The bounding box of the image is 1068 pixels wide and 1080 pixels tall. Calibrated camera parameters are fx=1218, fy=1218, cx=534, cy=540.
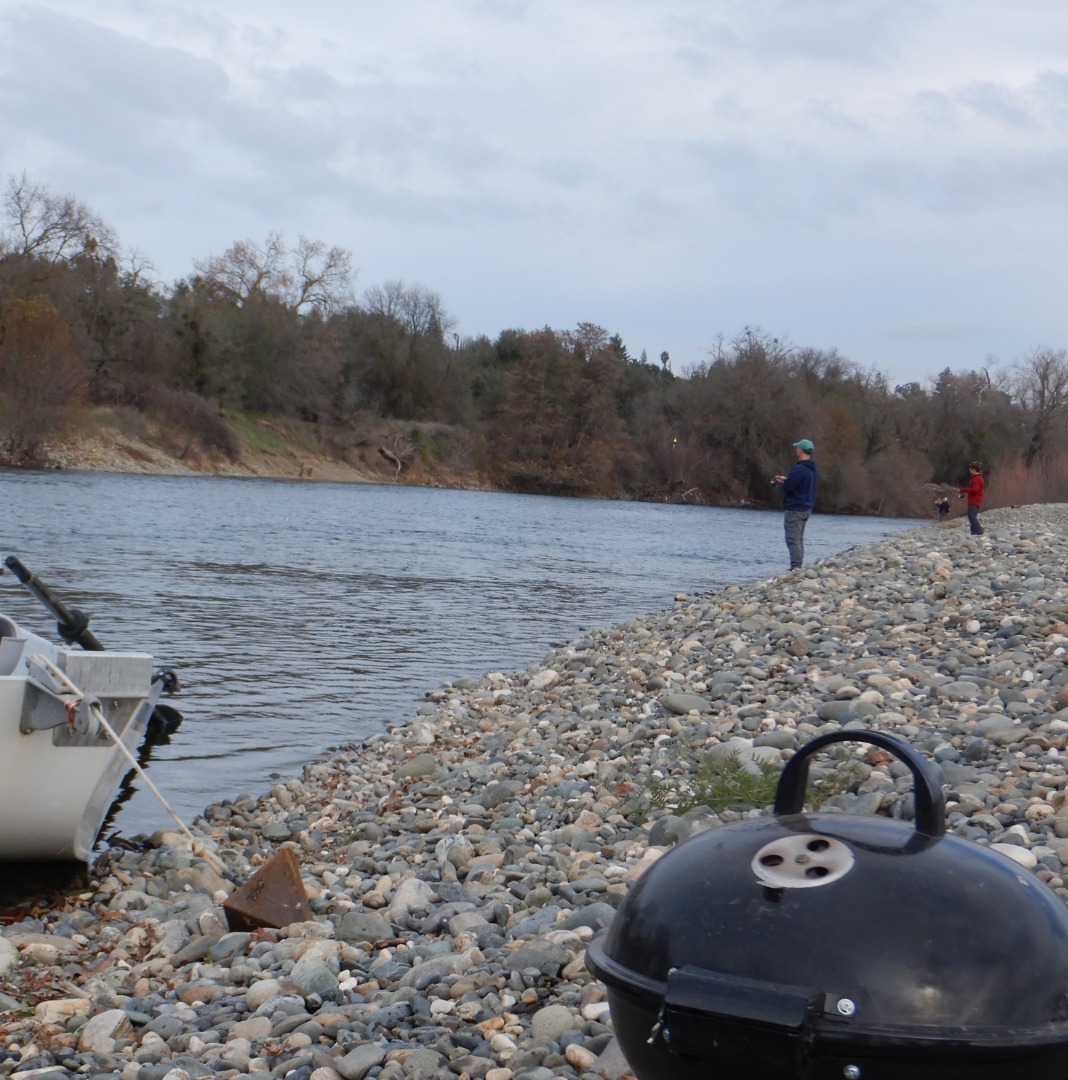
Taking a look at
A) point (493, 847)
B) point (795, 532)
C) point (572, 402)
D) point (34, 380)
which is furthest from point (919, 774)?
point (572, 402)

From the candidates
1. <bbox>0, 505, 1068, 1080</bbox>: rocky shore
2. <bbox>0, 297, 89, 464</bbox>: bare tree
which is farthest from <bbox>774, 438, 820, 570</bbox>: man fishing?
<bbox>0, 297, 89, 464</bbox>: bare tree

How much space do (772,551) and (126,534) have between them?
1816 centimetres

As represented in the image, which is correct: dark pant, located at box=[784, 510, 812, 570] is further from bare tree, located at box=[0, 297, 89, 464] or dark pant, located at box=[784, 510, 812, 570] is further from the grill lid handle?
bare tree, located at box=[0, 297, 89, 464]

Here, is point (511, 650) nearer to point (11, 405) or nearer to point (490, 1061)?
point (490, 1061)

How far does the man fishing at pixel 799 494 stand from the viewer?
16047mm

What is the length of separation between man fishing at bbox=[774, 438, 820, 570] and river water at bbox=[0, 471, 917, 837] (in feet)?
8.55

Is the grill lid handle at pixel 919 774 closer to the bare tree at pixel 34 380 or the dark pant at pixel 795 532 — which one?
the dark pant at pixel 795 532

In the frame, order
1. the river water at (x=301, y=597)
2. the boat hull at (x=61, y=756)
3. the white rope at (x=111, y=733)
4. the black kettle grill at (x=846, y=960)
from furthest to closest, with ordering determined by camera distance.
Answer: the river water at (x=301, y=597) → the white rope at (x=111, y=733) → the boat hull at (x=61, y=756) → the black kettle grill at (x=846, y=960)

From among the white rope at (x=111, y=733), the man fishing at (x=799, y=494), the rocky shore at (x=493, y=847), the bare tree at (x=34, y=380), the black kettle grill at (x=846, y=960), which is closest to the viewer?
the black kettle grill at (x=846, y=960)

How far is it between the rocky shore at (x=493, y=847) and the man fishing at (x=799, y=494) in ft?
18.6

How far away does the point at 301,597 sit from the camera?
696 inches

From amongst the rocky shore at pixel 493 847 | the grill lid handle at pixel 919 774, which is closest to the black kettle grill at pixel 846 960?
the grill lid handle at pixel 919 774

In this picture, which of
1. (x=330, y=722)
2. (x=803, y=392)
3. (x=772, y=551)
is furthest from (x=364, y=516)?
(x=803, y=392)

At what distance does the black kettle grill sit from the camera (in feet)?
6.02
